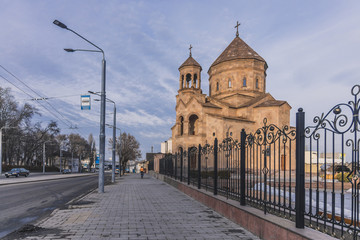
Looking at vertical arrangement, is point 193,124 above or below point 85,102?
above

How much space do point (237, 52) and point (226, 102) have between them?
797cm

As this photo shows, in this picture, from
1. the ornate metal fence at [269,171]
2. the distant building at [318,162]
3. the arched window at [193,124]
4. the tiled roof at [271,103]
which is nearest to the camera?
the distant building at [318,162]

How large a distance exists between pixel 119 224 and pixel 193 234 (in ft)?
6.11

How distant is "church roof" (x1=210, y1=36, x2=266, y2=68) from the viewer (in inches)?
1608

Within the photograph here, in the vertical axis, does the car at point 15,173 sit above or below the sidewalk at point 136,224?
below

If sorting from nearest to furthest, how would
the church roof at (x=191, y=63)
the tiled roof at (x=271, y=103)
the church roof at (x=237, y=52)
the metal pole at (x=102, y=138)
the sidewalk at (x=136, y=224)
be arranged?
1. the sidewalk at (x=136, y=224)
2. the metal pole at (x=102, y=138)
3. the tiled roof at (x=271, y=103)
4. the church roof at (x=191, y=63)
5. the church roof at (x=237, y=52)

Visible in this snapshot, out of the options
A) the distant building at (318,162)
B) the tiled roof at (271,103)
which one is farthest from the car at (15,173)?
the distant building at (318,162)

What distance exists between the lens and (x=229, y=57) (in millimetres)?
41594

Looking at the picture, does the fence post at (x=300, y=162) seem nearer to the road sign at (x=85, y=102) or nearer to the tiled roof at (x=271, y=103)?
the road sign at (x=85, y=102)

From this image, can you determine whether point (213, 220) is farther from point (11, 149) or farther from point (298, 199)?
point (11, 149)

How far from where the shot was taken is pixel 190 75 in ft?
130

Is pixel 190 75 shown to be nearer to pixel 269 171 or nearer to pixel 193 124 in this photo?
pixel 193 124

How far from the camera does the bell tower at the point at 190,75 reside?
126ft

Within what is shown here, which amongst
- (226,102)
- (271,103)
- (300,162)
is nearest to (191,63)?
(226,102)
